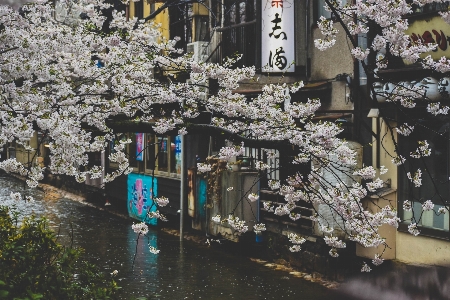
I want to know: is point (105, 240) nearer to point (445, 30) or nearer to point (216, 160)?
point (216, 160)

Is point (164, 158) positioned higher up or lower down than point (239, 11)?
lower down

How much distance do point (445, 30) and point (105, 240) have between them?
13.3 metres

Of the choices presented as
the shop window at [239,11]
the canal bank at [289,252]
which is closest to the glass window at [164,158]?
the canal bank at [289,252]

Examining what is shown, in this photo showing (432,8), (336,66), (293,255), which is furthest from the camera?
(293,255)

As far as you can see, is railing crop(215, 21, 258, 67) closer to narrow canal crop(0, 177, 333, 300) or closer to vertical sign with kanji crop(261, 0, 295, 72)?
vertical sign with kanji crop(261, 0, 295, 72)

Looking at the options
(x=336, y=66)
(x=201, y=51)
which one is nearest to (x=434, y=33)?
(x=336, y=66)

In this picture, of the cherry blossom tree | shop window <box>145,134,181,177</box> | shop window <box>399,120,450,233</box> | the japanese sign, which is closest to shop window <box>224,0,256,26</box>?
shop window <box>145,134,181,177</box>

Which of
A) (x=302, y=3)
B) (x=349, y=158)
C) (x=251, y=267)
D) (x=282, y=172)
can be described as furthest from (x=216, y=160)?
(x=349, y=158)

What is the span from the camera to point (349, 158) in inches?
450

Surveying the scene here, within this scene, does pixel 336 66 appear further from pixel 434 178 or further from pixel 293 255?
pixel 293 255

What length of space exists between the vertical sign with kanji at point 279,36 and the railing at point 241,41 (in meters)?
2.42

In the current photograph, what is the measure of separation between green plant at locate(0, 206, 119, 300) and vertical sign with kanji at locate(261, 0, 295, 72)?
9760 mm

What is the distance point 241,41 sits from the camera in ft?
70.8

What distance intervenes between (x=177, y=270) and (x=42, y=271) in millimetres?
10445
